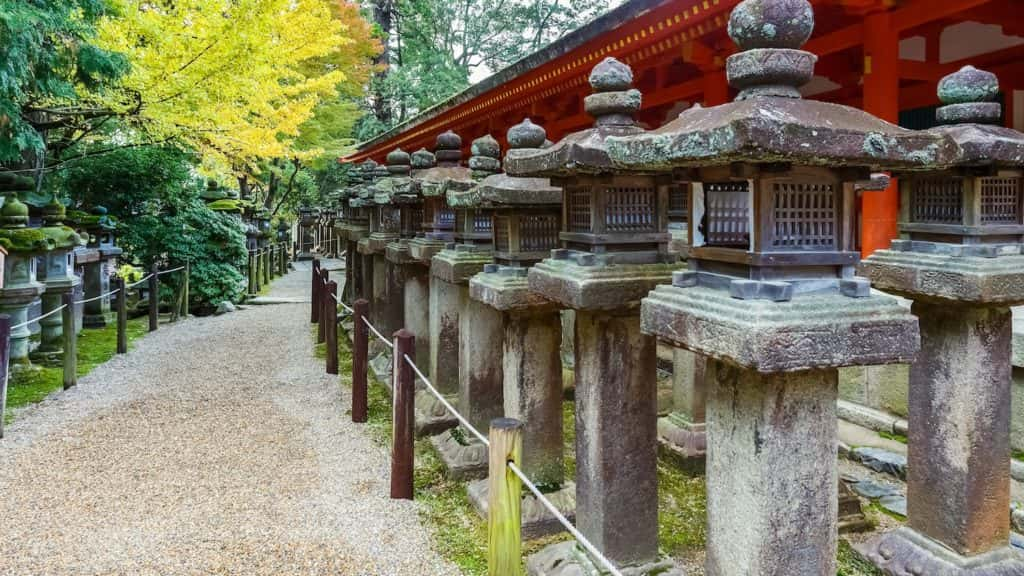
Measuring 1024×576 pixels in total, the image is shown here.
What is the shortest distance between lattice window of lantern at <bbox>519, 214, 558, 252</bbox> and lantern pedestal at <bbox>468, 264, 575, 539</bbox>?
202 mm

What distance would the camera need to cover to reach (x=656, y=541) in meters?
3.71

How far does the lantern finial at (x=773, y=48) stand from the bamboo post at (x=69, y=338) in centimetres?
796

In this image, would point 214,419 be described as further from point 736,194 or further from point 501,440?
point 736,194

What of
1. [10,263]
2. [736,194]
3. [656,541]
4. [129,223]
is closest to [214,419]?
[10,263]

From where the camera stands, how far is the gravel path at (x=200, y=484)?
4.29 meters

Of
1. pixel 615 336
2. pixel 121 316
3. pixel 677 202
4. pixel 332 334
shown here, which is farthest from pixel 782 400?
pixel 121 316

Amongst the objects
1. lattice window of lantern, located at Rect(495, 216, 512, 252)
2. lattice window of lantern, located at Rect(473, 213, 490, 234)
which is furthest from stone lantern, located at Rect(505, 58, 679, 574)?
lattice window of lantern, located at Rect(473, 213, 490, 234)

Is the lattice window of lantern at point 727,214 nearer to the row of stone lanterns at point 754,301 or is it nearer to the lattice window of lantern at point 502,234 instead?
the row of stone lanterns at point 754,301

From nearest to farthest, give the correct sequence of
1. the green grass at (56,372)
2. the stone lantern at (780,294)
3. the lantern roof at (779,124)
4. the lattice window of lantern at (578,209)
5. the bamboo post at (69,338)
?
the lantern roof at (779,124) → the stone lantern at (780,294) → the lattice window of lantern at (578,209) → the green grass at (56,372) → the bamboo post at (69,338)

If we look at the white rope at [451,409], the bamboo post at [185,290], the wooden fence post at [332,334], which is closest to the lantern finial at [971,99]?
the white rope at [451,409]

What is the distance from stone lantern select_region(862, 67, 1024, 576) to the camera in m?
3.37

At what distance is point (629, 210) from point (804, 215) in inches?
47.2

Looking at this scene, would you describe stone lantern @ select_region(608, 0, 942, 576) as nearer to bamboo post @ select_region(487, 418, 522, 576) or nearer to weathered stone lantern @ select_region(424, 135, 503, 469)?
bamboo post @ select_region(487, 418, 522, 576)

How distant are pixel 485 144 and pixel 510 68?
334 cm
